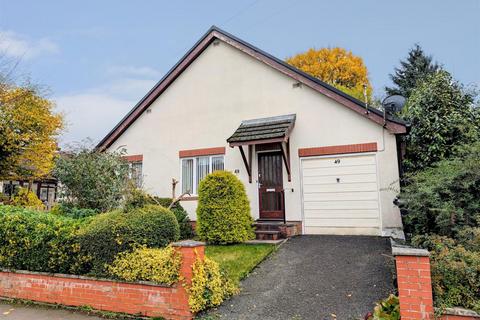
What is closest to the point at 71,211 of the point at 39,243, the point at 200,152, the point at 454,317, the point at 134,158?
the point at 39,243

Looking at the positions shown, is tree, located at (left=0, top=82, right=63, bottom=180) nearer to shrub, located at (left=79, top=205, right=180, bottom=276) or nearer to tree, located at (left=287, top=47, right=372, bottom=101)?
shrub, located at (left=79, top=205, right=180, bottom=276)

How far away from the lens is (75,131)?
25.5 m

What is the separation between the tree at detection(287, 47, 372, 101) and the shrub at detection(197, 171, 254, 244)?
22046 mm

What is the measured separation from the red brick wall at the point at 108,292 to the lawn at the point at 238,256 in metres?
1.43

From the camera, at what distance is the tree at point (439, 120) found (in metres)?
9.15

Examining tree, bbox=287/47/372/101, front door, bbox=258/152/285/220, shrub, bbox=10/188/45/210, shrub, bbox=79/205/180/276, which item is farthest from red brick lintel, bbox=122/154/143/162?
tree, bbox=287/47/372/101

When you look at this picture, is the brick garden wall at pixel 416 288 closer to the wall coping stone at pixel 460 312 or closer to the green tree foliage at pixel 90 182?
the wall coping stone at pixel 460 312

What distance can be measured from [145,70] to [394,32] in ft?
35.2

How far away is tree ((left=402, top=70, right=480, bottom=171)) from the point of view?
9148 mm

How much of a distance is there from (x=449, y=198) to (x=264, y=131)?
549 cm

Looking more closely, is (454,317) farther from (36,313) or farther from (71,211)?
(71,211)

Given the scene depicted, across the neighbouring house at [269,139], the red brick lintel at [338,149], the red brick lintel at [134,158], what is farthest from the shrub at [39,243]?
the red brick lintel at [338,149]

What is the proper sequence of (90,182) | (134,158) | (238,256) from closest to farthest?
(238,256), (90,182), (134,158)

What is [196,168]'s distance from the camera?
12.4m
